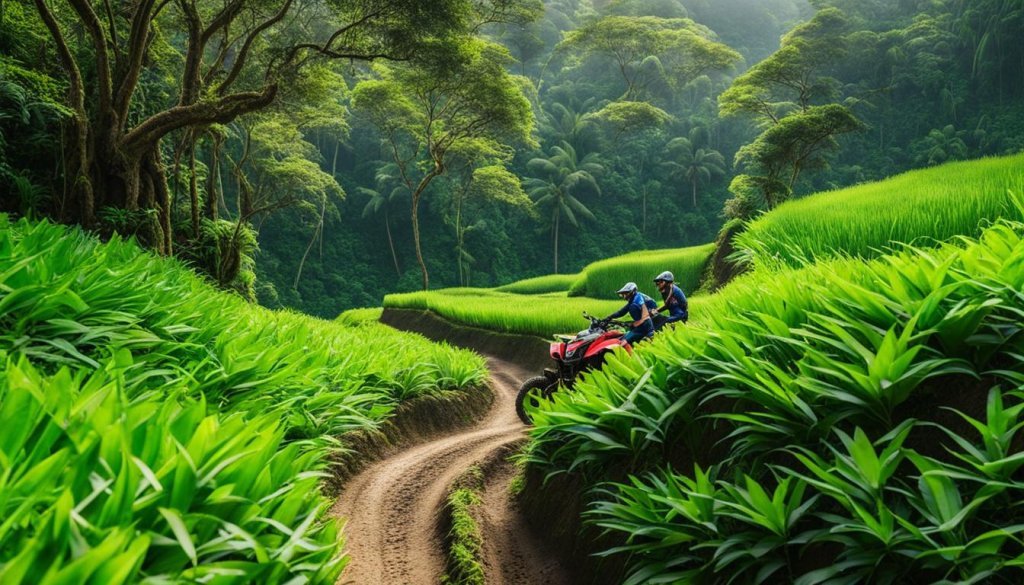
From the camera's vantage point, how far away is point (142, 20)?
327 inches

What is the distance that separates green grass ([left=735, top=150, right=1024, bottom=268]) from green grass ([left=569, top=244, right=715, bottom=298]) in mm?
7050

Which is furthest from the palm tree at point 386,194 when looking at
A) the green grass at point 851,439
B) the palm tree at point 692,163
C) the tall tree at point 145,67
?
the green grass at point 851,439

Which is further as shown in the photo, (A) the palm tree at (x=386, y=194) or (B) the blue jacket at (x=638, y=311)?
(A) the palm tree at (x=386, y=194)

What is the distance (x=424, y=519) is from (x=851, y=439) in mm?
3466

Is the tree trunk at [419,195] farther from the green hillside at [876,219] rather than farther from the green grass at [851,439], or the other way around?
the green grass at [851,439]

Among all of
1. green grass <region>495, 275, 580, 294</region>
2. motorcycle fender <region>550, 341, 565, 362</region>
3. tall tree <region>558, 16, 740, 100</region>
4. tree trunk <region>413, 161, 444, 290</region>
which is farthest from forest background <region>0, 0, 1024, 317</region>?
motorcycle fender <region>550, 341, 565, 362</region>

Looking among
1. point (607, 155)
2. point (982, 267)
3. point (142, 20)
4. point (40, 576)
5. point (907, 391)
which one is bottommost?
point (907, 391)

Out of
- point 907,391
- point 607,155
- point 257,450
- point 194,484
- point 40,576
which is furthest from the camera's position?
point 607,155

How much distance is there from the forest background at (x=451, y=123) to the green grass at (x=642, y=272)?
2.62 meters

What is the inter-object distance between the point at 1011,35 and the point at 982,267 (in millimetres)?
46917

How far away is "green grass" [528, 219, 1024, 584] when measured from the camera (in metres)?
2.02

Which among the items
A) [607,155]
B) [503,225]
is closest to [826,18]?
[607,155]

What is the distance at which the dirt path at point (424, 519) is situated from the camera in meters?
3.83

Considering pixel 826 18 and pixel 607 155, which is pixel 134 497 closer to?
pixel 826 18
